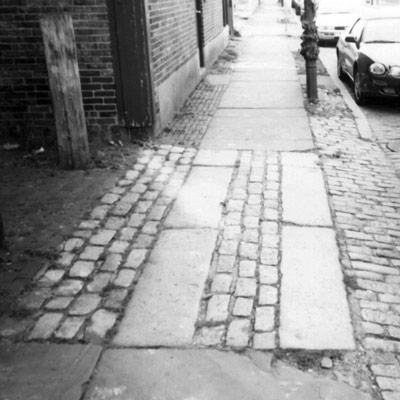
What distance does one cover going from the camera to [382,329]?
10.7 ft

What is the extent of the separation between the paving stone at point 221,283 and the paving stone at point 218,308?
0.08 m

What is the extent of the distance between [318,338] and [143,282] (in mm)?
1300

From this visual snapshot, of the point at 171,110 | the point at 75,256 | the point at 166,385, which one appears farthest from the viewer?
the point at 171,110

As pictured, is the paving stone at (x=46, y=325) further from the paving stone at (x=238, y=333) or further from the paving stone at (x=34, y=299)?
the paving stone at (x=238, y=333)

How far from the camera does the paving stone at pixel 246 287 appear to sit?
361 centimetres

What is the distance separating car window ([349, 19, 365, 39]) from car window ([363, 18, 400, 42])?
0.13 m

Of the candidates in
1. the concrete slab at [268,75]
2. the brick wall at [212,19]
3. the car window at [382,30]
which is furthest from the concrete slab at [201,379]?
the brick wall at [212,19]

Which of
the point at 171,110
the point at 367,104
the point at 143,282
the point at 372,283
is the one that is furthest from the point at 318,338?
the point at 367,104

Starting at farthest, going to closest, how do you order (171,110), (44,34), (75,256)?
1. (171,110)
2. (44,34)
3. (75,256)

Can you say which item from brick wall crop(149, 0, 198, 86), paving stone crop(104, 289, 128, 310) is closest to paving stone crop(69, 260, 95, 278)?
paving stone crop(104, 289, 128, 310)

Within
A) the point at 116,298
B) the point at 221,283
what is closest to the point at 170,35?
the point at 221,283

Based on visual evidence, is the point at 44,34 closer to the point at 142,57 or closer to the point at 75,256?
the point at 142,57

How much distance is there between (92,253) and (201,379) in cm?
170

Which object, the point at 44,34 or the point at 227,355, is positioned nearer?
the point at 227,355
